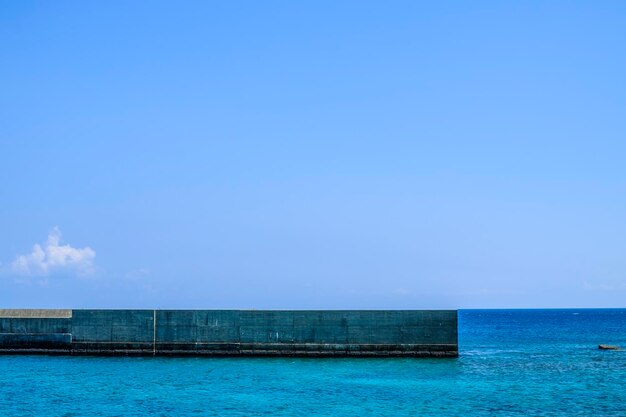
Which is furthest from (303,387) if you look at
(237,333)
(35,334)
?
(35,334)

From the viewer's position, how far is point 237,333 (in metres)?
37.7

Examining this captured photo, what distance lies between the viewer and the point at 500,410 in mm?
24500

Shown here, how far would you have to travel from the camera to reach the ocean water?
2462cm

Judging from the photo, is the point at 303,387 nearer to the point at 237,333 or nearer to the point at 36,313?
the point at 237,333

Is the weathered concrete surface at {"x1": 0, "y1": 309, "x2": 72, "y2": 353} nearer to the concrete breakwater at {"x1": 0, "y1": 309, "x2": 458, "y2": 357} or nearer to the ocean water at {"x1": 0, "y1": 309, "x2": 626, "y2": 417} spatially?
the concrete breakwater at {"x1": 0, "y1": 309, "x2": 458, "y2": 357}

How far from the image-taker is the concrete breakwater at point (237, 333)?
36.3 meters

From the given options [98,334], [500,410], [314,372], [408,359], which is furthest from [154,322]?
[500,410]

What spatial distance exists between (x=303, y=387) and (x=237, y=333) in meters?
9.74

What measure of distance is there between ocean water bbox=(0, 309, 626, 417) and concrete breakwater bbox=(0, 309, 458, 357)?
0.90m

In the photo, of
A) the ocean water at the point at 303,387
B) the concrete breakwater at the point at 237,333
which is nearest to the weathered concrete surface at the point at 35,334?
the concrete breakwater at the point at 237,333

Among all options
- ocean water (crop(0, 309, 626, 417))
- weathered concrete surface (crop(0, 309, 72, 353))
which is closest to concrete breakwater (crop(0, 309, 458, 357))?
weathered concrete surface (crop(0, 309, 72, 353))

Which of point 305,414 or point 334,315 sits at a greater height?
point 334,315

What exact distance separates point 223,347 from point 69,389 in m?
10.4

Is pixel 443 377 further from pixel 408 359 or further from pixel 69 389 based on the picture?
pixel 69 389
